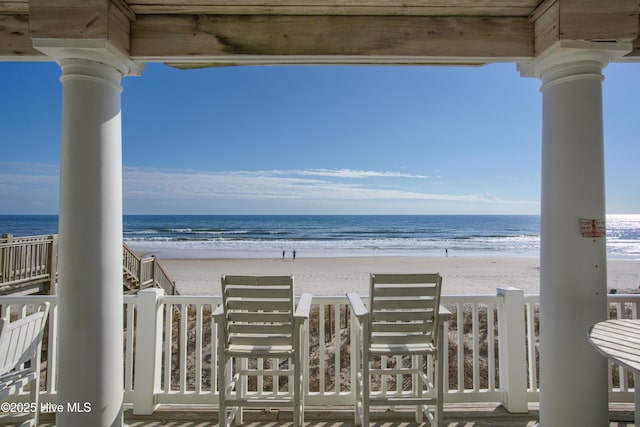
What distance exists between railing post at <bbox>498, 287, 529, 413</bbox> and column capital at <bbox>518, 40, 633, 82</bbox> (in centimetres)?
141

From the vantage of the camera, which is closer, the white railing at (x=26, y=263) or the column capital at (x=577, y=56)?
the column capital at (x=577, y=56)

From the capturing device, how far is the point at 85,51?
1.79 metres

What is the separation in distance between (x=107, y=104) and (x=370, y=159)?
33.8 m

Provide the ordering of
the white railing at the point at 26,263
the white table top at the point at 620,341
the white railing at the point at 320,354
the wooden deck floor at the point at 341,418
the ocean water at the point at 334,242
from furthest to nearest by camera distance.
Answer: the ocean water at the point at 334,242 < the white railing at the point at 26,263 < the white railing at the point at 320,354 < the wooden deck floor at the point at 341,418 < the white table top at the point at 620,341

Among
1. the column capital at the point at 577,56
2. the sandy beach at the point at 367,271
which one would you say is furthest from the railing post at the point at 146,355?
the sandy beach at the point at 367,271

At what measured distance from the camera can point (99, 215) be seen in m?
1.87

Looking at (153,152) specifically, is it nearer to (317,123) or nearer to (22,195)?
(22,195)

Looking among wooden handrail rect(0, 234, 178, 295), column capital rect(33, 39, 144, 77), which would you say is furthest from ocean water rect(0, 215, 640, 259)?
column capital rect(33, 39, 144, 77)

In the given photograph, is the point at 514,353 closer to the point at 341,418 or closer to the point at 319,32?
the point at 341,418

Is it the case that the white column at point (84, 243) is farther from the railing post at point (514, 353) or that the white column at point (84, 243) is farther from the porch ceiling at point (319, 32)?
the railing post at point (514, 353)

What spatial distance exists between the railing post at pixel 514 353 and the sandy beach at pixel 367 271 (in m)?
7.43

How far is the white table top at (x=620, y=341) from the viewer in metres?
1.30

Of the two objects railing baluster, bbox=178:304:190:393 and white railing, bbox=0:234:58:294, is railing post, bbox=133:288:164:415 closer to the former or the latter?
railing baluster, bbox=178:304:190:393

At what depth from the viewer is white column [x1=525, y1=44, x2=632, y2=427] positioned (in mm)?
1865
